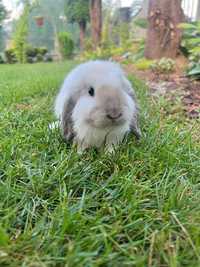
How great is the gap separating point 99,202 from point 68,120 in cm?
75

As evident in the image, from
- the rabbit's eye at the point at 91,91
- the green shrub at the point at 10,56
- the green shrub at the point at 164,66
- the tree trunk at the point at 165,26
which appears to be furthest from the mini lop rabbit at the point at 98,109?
the green shrub at the point at 10,56

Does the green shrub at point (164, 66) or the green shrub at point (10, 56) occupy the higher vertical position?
the green shrub at point (164, 66)

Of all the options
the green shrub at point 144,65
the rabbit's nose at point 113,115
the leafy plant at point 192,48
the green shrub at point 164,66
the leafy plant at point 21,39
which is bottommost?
the leafy plant at point 21,39

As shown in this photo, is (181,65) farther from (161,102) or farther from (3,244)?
(3,244)

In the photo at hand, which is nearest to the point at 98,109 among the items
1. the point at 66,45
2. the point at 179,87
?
the point at 179,87

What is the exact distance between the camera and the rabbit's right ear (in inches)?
80.4

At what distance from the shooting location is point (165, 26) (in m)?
6.03

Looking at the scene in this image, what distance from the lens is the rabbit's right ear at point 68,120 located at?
80.4 inches

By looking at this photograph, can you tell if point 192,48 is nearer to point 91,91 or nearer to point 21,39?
point 91,91

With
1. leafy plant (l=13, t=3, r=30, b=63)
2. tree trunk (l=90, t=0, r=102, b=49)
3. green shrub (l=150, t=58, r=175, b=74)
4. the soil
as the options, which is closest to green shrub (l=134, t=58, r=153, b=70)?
the soil

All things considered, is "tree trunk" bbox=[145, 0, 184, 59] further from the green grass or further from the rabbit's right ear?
the rabbit's right ear

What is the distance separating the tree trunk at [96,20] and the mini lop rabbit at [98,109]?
38.9 ft

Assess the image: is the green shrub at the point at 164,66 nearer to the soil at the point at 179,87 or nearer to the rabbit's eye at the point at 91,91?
the soil at the point at 179,87

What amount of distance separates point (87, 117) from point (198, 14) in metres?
10.2
